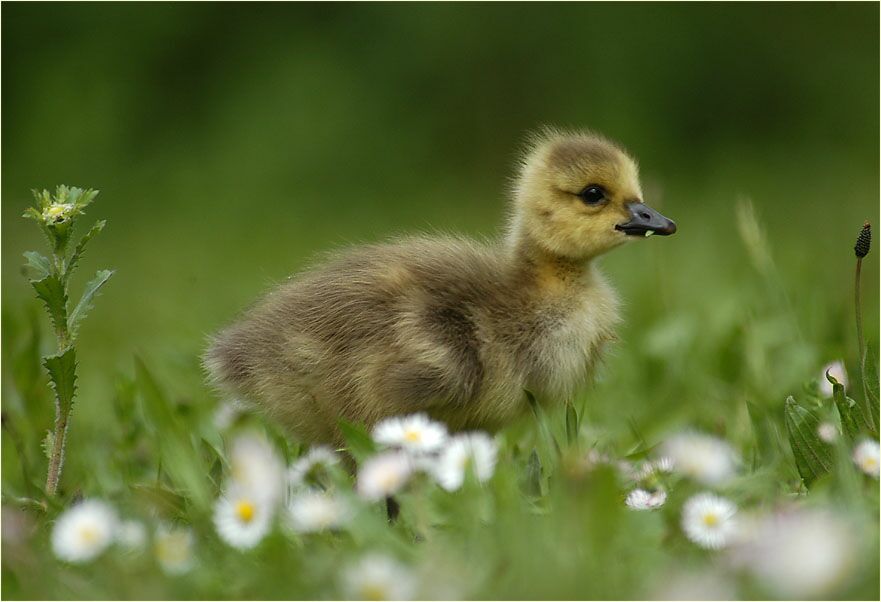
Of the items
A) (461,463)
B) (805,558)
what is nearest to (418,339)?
(461,463)

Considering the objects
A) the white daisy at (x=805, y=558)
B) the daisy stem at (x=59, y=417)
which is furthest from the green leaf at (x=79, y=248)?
the white daisy at (x=805, y=558)

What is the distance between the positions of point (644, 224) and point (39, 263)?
1072 mm

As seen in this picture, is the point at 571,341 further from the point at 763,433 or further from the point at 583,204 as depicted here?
the point at 763,433

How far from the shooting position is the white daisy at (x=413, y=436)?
6.00 feet

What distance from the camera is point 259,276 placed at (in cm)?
498

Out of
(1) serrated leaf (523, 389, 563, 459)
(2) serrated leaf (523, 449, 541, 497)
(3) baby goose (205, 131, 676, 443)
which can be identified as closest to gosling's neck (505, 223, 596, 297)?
(3) baby goose (205, 131, 676, 443)

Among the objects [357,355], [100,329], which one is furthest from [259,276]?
[357,355]

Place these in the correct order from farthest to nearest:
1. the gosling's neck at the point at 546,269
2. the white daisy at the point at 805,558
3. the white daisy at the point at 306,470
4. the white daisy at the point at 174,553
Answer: the gosling's neck at the point at 546,269 < the white daisy at the point at 306,470 < the white daisy at the point at 174,553 < the white daisy at the point at 805,558

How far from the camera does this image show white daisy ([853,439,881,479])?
190 cm

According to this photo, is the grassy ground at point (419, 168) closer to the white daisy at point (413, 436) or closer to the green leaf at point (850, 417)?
the green leaf at point (850, 417)

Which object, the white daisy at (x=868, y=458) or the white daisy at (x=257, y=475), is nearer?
the white daisy at (x=257, y=475)

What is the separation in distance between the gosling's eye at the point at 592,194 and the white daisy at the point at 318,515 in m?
0.86

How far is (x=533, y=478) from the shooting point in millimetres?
2049

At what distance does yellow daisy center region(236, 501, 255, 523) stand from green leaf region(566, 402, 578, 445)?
63cm
